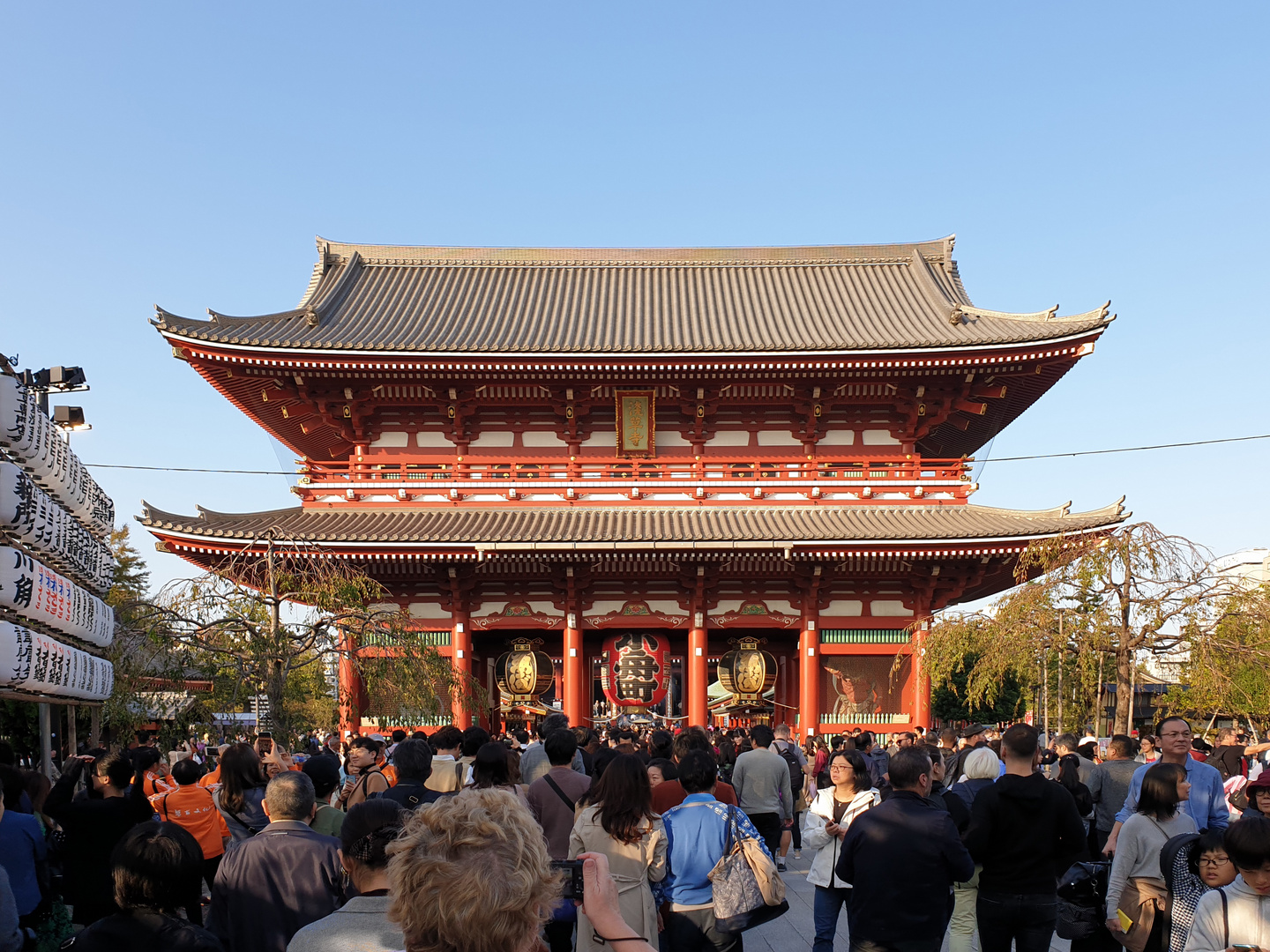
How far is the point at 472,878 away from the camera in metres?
2.55

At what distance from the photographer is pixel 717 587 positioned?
75.8 feet

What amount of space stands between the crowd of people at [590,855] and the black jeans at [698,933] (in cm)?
1

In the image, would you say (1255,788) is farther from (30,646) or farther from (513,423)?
(513,423)

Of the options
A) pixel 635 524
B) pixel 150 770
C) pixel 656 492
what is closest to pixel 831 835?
pixel 150 770

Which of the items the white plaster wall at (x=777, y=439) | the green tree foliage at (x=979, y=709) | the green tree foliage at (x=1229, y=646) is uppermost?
the white plaster wall at (x=777, y=439)

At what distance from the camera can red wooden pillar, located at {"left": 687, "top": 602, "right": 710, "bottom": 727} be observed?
2245cm

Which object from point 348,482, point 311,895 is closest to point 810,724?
point 348,482

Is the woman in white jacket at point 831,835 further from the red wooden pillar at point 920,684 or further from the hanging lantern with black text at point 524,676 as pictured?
the hanging lantern with black text at point 524,676

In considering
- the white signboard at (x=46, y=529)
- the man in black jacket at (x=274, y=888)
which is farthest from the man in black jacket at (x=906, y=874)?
the white signboard at (x=46, y=529)

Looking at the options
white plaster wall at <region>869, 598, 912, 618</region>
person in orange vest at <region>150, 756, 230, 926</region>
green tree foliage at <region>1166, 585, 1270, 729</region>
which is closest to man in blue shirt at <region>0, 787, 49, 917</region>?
person in orange vest at <region>150, 756, 230, 926</region>

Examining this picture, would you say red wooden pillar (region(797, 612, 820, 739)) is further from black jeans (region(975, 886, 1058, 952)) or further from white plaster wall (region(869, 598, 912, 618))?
black jeans (region(975, 886, 1058, 952))

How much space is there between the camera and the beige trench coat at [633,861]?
18.8 ft

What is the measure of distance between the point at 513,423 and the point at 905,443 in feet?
27.1

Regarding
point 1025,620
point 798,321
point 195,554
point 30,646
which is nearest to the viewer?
point 30,646
